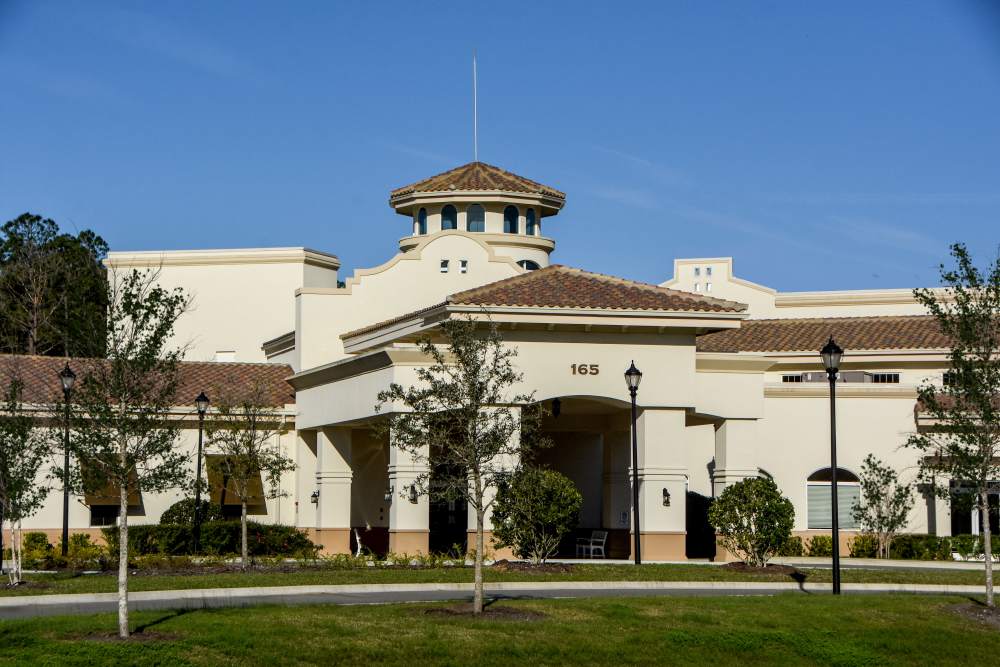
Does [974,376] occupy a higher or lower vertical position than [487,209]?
lower

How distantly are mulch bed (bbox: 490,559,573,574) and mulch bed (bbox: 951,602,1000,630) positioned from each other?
8591mm

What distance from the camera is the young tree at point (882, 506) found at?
42.1 m

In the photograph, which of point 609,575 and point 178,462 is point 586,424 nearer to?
point 609,575

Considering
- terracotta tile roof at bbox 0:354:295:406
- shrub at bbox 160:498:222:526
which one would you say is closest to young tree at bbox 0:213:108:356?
terracotta tile roof at bbox 0:354:295:406

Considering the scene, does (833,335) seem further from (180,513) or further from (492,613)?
(492,613)

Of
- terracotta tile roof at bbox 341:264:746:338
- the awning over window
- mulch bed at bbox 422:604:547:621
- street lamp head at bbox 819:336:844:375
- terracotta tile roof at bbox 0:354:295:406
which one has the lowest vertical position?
mulch bed at bbox 422:604:547:621

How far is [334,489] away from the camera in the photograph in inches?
1630

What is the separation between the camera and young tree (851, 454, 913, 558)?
42062 mm

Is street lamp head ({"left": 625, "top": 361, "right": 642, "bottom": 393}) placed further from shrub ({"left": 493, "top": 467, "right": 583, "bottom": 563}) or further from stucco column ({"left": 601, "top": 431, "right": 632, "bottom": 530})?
stucco column ({"left": 601, "top": 431, "right": 632, "bottom": 530})

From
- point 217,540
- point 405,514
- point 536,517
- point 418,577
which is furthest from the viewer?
point 217,540

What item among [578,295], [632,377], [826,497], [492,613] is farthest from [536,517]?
[826,497]

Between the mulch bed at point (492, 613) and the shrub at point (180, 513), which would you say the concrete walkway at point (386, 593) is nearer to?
the mulch bed at point (492, 613)

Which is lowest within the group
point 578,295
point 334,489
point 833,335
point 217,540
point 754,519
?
point 217,540

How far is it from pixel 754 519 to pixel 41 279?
45717 millimetres
